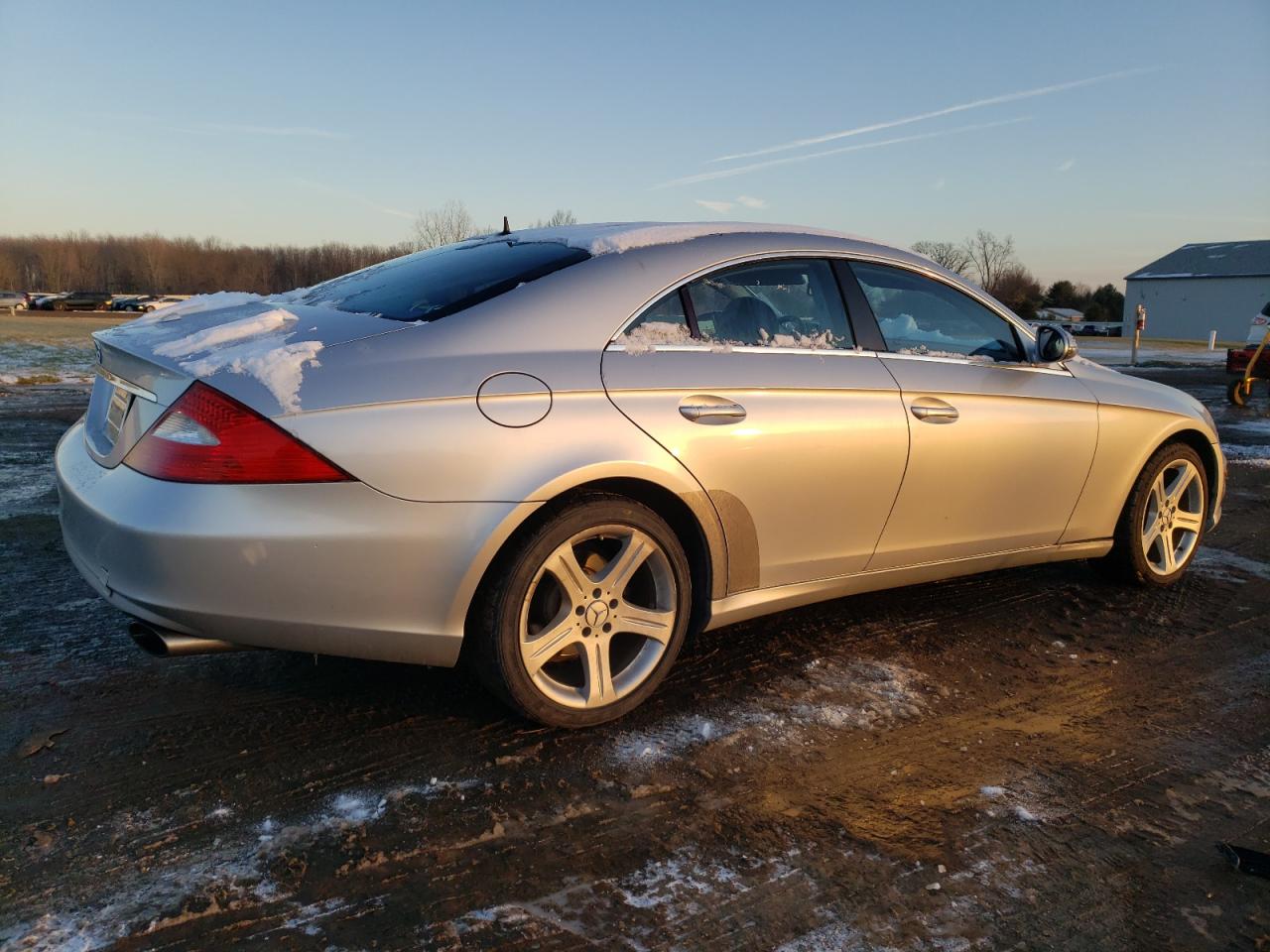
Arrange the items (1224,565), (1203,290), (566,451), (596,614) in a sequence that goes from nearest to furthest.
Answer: (566,451)
(596,614)
(1224,565)
(1203,290)

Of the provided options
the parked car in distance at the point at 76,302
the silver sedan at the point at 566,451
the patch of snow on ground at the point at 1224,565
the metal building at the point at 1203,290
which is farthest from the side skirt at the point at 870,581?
the parked car in distance at the point at 76,302

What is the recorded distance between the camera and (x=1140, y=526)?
14.1ft

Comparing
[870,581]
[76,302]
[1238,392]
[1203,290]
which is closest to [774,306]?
[870,581]

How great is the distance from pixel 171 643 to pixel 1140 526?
13.0 feet

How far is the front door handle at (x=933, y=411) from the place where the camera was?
3429mm

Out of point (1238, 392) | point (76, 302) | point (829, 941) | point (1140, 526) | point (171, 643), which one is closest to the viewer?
point (829, 941)

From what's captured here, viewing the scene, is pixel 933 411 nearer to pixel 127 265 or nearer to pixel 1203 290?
pixel 1203 290

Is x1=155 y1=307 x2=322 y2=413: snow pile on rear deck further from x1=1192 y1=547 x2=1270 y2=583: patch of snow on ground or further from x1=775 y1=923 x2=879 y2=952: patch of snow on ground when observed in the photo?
x1=1192 y1=547 x2=1270 y2=583: patch of snow on ground

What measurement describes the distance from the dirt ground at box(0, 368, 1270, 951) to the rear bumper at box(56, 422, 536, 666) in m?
0.40

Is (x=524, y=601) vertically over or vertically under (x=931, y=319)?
under

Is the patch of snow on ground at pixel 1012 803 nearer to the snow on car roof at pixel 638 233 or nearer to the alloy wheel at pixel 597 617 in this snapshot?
the alloy wheel at pixel 597 617

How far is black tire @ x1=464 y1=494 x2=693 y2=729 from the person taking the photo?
2594 mm

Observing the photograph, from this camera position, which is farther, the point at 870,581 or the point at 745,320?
the point at 870,581

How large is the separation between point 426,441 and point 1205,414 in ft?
12.8
